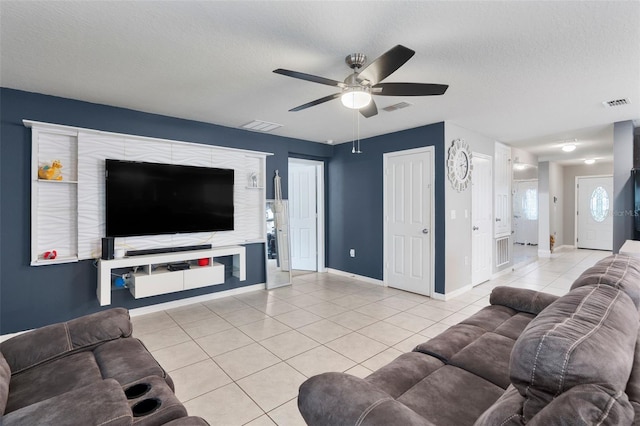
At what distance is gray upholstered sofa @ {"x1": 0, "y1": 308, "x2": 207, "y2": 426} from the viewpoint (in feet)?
3.54

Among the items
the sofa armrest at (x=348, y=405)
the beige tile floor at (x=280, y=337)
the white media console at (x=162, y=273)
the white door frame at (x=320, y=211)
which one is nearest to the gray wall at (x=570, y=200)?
the beige tile floor at (x=280, y=337)

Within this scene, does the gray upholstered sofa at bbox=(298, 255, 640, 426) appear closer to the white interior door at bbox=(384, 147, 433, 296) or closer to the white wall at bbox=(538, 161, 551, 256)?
the white interior door at bbox=(384, 147, 433, 296)

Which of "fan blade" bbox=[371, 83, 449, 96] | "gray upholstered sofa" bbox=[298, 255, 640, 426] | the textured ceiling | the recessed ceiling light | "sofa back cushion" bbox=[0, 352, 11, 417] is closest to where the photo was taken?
"gray upholstered sofa" bbox=[298, 255, 640, 426]

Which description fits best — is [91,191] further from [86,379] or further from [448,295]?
[448,295]

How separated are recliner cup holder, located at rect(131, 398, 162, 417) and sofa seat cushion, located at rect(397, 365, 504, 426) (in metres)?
1.05

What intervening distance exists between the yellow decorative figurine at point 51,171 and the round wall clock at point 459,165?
4717mm

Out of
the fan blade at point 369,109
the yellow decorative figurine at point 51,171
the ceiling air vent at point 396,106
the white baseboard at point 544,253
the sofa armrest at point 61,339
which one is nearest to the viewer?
the sofa armrest at point 61,339

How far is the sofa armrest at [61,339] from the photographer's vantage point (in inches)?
65.7

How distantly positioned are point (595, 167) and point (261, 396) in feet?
34.0

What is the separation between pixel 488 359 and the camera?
5.43 feet

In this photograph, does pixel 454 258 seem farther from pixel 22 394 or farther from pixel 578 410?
pixel 22 394

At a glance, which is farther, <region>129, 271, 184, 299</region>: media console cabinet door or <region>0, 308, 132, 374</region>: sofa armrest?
<region>129, 271, 184, 299</region>: media console cabinet door

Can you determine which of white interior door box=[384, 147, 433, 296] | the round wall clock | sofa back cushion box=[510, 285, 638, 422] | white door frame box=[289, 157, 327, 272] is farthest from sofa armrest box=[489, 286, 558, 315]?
white door frame box=[289, 157, 327, 272]

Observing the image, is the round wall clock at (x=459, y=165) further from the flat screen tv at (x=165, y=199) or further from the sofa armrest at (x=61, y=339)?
the sofa armrest at (x=61, y=339)
